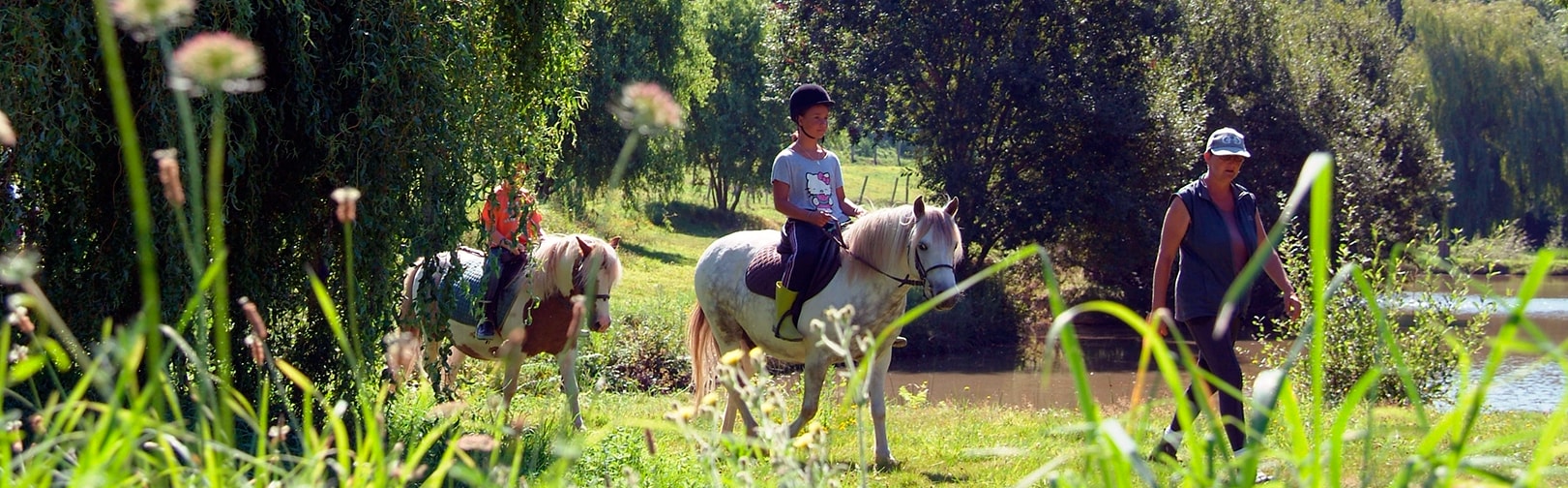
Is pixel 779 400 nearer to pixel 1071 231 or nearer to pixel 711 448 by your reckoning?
pixel 711 448

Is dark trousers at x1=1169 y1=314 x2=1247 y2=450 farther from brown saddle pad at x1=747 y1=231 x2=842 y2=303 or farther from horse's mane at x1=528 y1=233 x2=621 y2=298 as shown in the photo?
horse's mane at x1=528 y1=233 x2=621 y2=298

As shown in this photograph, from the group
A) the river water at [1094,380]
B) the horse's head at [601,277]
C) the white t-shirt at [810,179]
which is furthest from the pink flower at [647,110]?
the river water at [1094,380]

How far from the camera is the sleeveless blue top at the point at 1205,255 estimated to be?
22.1ft

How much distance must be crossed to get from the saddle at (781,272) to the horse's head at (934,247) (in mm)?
625

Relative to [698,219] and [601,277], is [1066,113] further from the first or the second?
[698,219]

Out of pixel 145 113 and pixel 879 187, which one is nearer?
pixel 145 113

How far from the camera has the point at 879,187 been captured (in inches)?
2345

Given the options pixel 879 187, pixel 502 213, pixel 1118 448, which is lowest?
pixel 879 187

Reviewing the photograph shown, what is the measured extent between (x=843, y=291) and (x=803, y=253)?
31cm

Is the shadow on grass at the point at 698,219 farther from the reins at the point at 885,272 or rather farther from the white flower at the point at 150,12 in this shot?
the white flower at the point at 150,12

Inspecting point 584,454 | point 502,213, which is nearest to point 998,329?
point 502,213

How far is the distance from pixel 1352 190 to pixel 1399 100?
532 cm

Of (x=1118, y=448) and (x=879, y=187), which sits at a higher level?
(x=1118, y=448)

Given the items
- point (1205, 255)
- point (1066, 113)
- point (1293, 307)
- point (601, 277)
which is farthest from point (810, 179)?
point (1066, 113)
